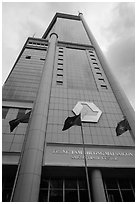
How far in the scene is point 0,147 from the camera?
55.9ft

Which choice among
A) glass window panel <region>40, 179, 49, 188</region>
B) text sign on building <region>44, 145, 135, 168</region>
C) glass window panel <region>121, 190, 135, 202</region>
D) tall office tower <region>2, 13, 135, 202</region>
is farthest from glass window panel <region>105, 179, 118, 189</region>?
glass window panel <region>40, 179, 49, 188</region>

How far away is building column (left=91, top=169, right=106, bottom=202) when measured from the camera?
1342cm

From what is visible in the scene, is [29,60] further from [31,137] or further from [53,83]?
[31,137]

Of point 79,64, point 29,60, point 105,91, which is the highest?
point 29,60

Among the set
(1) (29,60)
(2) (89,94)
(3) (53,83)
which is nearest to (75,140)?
(2) (89,94)

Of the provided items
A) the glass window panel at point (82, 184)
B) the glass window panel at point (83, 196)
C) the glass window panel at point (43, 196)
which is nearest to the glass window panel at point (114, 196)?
the glass window panel at point (83, 196)

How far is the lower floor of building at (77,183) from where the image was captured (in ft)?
48.8

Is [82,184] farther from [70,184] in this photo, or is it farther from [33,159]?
[33,159]

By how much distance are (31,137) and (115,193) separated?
37.2 ft

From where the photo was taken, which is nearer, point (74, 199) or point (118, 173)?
point (74, 199)

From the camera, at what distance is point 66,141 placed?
711 inches

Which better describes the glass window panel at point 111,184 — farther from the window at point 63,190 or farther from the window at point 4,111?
the window at point 4,111

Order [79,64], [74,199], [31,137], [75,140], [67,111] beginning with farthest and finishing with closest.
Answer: [79,64] < [67,111] < [75,140] < [31,137] < [74,199]

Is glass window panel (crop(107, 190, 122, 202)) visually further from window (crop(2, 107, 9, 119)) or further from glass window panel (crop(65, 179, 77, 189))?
window (crop(2, 107, 9, 119))
